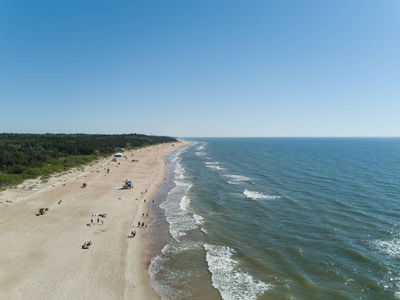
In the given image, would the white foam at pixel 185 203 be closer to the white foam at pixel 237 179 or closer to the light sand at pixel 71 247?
the light sand at pixel 71 247

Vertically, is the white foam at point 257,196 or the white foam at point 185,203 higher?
the white foam at point 257,196

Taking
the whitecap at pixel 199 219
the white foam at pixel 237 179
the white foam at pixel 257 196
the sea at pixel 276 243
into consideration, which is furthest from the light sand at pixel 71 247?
the white foam at pixel 237 179

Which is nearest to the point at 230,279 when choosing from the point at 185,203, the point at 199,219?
the point at 199,219

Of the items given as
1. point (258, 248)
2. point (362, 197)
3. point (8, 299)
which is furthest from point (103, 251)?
point (362, 197)

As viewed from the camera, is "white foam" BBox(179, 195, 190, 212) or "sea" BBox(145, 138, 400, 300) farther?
"white foam" BBox(179, 195, 190, 212)

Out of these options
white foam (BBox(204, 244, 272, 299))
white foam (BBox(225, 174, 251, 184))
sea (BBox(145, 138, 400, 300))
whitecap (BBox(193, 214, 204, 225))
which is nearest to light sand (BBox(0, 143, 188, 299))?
sea (BBox(145, 138, 400, 300))

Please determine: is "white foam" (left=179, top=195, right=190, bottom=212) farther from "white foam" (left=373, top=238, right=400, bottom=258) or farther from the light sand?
"white foam" (left=373, top=238, right=400, bottom=258)
